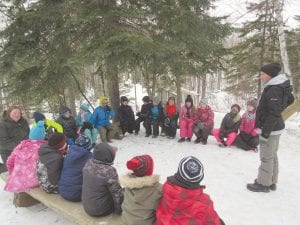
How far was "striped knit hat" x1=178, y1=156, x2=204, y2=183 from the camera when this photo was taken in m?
3.04

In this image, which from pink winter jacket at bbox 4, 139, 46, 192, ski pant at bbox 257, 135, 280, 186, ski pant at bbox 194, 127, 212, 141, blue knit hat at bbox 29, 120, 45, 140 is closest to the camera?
pink winter jacket at bbox 4, 139, 46, 192

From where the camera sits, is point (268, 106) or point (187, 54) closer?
point (268, 106)

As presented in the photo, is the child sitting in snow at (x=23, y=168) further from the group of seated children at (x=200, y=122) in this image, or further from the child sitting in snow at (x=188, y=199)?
the group of seated children at (x=200, y=122)

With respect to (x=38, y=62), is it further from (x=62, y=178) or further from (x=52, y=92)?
Result: (x=62, y=178)

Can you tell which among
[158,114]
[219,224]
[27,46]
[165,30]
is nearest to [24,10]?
[27,46]

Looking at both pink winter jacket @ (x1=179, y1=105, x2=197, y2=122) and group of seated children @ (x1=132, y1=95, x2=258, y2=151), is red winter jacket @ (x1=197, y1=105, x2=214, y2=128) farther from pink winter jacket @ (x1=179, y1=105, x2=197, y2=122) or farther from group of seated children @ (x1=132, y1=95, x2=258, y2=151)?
pink winter jacket @ (x1=179, y1=105, x2=197, y2=122)

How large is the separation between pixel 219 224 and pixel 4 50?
22.1ft

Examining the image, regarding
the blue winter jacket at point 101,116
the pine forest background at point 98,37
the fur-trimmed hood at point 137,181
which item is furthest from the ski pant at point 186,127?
the fur-trimmed hood at point 137,181

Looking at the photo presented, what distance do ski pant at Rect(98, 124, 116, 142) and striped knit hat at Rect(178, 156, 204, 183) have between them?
18.8 ft

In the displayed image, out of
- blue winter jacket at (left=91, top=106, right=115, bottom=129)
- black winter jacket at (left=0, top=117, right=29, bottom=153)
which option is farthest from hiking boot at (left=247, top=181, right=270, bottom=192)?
black winter jacket at (left=0, top=117, right=29, bottom=153)

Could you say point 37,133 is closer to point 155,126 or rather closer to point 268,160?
point 268,160

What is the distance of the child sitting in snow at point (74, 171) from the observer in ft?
13.6

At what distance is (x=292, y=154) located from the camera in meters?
7.83

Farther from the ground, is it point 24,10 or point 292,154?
point 24,10
